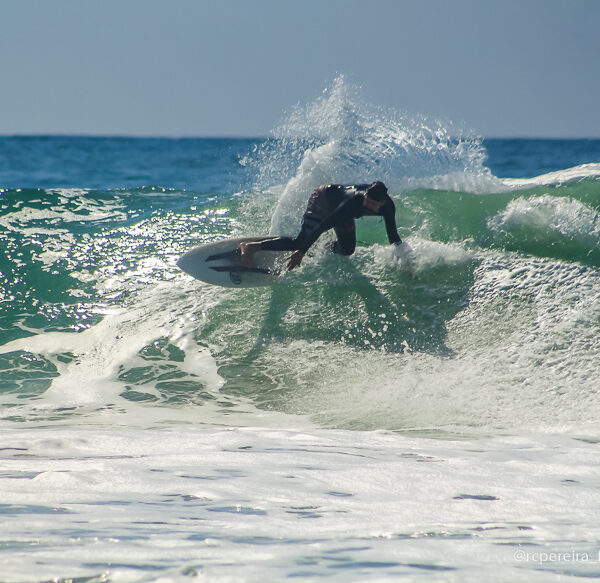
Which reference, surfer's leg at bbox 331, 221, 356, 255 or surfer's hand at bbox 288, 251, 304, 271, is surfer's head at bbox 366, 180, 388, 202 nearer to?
surfer's leg at bbox 331, 221, 356, 255

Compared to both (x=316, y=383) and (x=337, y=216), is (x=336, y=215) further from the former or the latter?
(x=316, y=383)

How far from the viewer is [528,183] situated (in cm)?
823

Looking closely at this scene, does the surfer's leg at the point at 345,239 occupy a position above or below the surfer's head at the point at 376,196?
below

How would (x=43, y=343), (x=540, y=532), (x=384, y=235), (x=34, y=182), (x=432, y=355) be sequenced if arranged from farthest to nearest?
(x=34, y=182) → (x=384, y=235) → (x=43, y=343) → (x=432, y=355) → (x=540, y=532)

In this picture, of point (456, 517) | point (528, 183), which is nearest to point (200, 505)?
point (456, 517)

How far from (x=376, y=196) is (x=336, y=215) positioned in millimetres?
410

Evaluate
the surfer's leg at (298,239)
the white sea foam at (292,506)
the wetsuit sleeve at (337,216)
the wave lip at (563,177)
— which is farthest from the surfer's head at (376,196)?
the wave lip at (563,177)

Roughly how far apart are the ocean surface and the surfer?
0.49m

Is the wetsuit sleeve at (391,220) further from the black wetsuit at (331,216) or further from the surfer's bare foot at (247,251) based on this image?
the surfer's bare foot at (247,251)

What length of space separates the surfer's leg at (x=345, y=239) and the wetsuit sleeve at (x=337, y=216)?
0.14 meters

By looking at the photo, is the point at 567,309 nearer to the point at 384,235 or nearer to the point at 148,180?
the point at 384,235

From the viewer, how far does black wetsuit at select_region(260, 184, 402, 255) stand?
19.6ft

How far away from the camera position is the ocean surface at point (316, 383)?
2.40 meters

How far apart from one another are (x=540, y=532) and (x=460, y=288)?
3.83 metres
